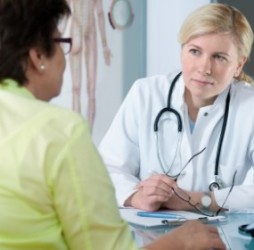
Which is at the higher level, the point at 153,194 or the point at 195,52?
the point at 195,52

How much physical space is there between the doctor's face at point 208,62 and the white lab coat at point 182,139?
0.09 metres

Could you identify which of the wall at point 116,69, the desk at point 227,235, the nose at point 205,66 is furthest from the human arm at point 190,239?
the wall at point 116,69

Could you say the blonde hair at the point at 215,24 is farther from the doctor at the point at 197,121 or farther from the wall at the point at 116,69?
the wall at the point at 116,69

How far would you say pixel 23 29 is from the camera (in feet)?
2.53

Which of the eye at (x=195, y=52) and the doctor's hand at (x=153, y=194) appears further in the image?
the eye at (x=195, y=52)

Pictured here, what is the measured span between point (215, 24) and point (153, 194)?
1.90 ft

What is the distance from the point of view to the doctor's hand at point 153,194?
55.1 inches

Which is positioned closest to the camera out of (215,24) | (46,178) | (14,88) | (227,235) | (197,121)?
(46,178)

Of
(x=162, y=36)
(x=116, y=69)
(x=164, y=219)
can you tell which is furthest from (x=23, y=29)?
(x=162, y=36)

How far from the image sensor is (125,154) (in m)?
1.69

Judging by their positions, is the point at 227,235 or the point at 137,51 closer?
the point at 227,235

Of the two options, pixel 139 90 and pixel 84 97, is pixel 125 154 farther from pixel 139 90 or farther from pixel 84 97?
pixel 84 97

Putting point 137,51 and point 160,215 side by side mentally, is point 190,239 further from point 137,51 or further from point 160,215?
point 137,51

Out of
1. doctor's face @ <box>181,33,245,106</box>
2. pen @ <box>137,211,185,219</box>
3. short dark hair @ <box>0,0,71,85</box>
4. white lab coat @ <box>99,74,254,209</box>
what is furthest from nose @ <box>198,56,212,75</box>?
short dark hair @ <box>0,0,71,85</box>
